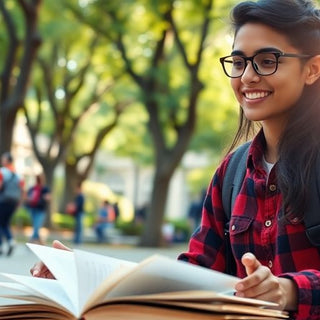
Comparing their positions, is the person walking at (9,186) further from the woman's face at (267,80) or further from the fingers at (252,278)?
the fingers at (252,278)

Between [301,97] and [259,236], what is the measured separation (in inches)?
15.4

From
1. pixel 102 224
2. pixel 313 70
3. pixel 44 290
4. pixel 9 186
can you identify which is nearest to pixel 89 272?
pixel 44 290

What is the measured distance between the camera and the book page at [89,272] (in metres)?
1.61

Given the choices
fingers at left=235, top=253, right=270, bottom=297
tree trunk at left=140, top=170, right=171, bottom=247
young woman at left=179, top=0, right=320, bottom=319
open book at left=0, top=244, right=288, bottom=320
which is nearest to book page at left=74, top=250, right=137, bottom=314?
open book at left=0, top=244, right=288, bottom=320

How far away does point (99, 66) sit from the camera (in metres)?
26.3

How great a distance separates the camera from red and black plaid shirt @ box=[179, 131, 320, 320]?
1.92 m

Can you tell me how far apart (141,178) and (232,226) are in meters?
60.9

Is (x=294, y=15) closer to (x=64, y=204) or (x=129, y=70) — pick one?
(x=129, y=70)

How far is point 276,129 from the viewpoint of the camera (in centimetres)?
228

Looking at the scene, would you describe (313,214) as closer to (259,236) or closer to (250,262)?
(259,236)

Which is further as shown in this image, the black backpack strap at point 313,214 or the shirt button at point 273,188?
the shirt button at point 273,188

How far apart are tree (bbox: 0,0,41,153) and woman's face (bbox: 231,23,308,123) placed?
15.0 m

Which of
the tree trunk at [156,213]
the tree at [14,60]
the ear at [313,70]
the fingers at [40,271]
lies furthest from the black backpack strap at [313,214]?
the tree trunk at [156,213]

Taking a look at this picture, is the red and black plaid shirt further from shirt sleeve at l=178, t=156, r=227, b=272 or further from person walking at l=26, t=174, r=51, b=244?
person walking at l=26, t=174, r=51, b=244
